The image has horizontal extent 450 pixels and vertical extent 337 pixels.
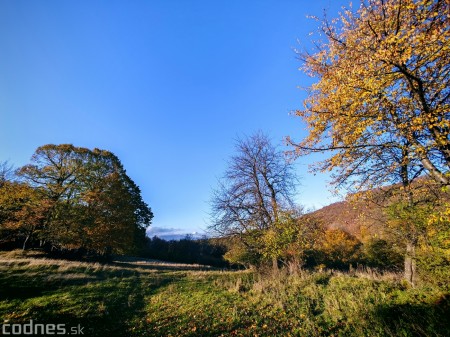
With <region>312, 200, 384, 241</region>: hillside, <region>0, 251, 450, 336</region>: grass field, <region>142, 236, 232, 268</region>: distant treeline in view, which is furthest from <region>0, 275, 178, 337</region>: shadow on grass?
<region>142, 236, 232, 268</region>: distant treeline

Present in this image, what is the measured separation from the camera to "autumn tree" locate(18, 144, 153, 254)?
1877 cm

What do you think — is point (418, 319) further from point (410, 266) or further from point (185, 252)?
point (185, 252)

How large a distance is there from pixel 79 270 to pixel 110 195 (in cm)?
803

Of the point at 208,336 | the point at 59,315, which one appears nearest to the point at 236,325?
the point at 208,336

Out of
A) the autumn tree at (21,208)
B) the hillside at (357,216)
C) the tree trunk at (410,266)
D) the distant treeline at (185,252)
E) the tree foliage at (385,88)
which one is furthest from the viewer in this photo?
the distant treeline at (185,252)

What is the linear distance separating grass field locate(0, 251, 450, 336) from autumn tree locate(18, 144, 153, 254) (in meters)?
6.94

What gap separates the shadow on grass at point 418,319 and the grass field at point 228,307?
0.06 ft

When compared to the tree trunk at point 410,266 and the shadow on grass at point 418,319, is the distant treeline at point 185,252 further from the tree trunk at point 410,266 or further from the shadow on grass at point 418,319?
the shadow on grass at point 418,319

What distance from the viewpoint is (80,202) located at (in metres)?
19.9

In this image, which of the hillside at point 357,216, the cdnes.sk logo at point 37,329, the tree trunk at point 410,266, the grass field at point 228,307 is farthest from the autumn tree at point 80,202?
the tree trunk at point 410,266

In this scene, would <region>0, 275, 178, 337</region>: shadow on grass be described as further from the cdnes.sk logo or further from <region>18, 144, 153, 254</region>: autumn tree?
<region>18, 144, 153, 254</region>: autumn tree

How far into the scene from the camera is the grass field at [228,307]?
5469 millimetres

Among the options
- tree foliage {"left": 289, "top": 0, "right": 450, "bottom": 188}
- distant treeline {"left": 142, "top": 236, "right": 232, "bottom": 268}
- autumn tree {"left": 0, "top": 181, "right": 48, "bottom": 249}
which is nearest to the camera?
tree foliage {"left": 289, "top": 0, "right": 450, "bottom": 188}

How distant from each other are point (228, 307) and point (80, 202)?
1810 cm
